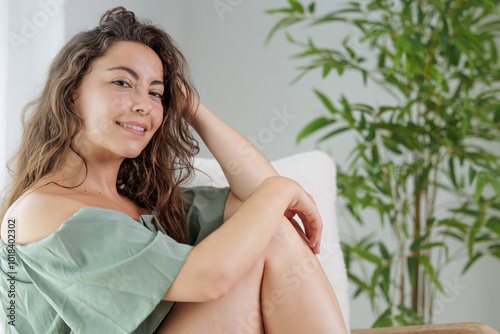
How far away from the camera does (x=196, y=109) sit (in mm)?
1098

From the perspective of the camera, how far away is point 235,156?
1076 mm

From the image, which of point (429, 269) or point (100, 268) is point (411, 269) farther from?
point (100, 268)

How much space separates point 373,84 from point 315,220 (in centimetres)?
131

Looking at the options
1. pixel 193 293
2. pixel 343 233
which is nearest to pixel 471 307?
pixel 343 233

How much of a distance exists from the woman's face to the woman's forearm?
0.16 meters

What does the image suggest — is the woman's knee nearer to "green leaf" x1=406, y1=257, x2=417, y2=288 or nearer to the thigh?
the thigh

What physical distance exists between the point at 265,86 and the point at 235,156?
47.2 inches

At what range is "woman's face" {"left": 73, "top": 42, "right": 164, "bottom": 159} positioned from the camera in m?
Answer: 0.90

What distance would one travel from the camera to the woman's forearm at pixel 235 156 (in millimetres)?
1057

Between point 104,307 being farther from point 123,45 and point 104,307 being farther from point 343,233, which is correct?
point 343,233

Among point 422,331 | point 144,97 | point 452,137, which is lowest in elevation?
point 422,331

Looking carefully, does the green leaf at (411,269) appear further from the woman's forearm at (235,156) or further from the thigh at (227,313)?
the thigh at (227,313)

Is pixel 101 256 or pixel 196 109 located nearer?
pixel 101 256

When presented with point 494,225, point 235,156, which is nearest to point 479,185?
point 494,225
